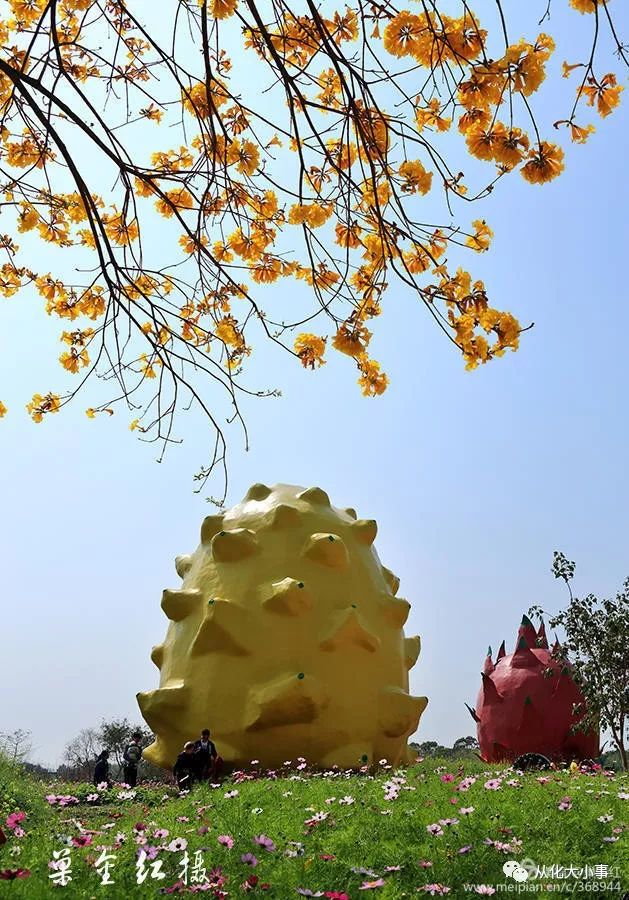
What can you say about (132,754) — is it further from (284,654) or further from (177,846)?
(177,846)

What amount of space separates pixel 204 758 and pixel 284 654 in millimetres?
1399

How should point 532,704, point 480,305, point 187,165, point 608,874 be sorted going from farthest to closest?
1. point 532,704
2. point 187,165
3. point 608,874
4. point 480,305

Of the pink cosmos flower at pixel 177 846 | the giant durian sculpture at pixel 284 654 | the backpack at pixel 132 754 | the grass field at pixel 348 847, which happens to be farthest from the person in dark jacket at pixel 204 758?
Result: the pink cosmos flower at pixel 177 846

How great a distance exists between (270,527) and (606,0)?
25.8ft

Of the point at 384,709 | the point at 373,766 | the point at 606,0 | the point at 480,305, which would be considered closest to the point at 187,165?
the point at 480,305

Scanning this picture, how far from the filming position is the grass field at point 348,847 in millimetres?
3863

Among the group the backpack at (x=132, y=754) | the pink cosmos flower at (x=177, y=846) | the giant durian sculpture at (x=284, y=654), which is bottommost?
the pink cosmos flower at (x=177, y=846)

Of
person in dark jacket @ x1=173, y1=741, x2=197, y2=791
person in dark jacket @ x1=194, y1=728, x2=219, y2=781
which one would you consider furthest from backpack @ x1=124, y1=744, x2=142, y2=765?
person in dark jacket @ x1=194, y1=728, x2=219, y2=781

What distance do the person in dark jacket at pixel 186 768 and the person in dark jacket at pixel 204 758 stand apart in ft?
0.17

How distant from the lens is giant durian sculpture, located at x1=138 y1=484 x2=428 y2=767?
9.23 meters

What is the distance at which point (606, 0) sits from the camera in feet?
9.98

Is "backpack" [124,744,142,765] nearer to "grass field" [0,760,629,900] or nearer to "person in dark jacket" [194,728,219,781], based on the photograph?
"person in dark jacket" [194,728,219,781]

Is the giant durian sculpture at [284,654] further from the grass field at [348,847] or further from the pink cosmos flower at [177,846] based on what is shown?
the pink cosmos flower at [177,846]

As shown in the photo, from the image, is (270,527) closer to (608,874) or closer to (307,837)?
(307,837)
